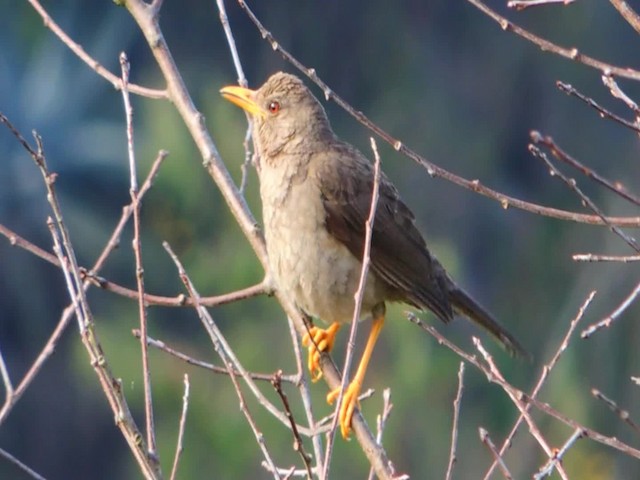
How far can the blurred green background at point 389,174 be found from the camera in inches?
432

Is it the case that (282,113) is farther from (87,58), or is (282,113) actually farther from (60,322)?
(60,322)

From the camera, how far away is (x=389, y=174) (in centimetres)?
1188

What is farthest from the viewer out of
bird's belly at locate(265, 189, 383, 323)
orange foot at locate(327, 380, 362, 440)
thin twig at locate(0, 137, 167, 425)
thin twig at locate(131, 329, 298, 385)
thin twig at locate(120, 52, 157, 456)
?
bird's belly at locate(265, 189, 383, 323)

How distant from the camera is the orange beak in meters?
5.02

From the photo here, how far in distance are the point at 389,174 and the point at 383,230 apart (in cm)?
699

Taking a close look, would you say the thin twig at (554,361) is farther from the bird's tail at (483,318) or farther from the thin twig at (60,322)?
the bird's tail at (483,318)

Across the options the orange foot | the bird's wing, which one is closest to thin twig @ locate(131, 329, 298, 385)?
the orange foot

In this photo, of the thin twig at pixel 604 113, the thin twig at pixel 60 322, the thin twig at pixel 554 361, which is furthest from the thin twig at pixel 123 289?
the thin twig at pixel 604 113

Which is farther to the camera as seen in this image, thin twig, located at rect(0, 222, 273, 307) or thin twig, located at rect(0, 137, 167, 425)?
thin twig, located at rect(0, 222, 273, 307)

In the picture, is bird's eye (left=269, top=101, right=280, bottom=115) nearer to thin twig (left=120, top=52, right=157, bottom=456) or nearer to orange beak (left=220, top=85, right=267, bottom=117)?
orange beak (left=220, top=85, right=267, bottom=117)

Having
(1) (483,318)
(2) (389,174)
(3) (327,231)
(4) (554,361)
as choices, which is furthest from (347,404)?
(2) (389,174)

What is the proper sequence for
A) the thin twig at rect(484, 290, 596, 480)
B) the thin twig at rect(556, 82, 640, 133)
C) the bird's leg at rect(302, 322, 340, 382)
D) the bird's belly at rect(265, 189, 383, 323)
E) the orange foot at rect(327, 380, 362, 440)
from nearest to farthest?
the thin twig at rect(556, 82, 640, 133), the thin twig at rect(484, 290, 596, 480), the orange foot at rect(327, 380, 362, 440), the bird's belly at rect(265, 189, 383, 323), the bird's leg at rect(302, 322, 340, 382)

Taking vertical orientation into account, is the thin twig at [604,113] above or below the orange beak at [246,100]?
below

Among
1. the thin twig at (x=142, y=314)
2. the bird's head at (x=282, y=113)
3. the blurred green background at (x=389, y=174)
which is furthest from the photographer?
the blurred green background at (x=389, y=174)
